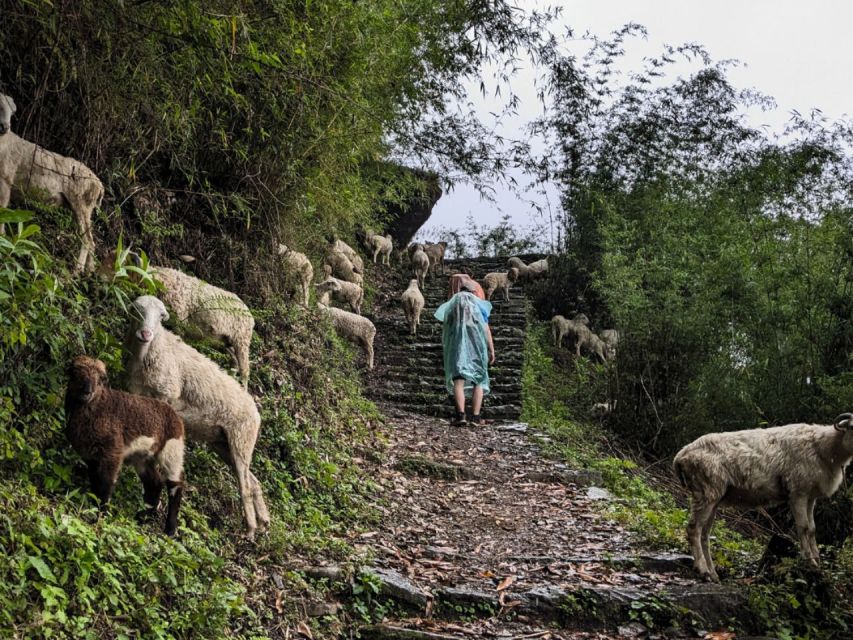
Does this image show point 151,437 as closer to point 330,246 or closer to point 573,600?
point 573,600

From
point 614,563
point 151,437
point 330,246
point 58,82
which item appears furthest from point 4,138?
point 330,246

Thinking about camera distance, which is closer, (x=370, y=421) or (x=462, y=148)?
(x=370, y=421)

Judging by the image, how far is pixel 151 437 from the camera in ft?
13.6

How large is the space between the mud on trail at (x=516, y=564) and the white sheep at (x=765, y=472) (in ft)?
1.68

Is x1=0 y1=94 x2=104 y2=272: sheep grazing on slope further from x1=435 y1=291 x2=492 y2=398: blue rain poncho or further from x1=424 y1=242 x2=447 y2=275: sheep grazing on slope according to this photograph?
x1=424 y1=242 x2=447 y2=275: sheep grazing on slope

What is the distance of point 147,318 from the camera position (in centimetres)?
441

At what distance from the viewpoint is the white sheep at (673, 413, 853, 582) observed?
586 centimetres

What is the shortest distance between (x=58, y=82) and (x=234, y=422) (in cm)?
267

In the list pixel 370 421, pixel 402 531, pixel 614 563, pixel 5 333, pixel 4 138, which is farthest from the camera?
pixel 370 421

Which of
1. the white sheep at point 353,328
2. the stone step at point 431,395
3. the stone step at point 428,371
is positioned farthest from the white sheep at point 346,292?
the stone step at point 431,395

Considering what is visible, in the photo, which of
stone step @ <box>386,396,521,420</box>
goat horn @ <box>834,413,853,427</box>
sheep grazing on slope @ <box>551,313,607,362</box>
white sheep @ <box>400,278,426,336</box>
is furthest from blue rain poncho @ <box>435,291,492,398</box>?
sheep grazing on slope @ <box>551,313,607,362</box>

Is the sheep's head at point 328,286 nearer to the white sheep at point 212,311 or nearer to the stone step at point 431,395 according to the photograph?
the stone step at point 431,395

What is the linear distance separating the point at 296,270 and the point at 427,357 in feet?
17.3

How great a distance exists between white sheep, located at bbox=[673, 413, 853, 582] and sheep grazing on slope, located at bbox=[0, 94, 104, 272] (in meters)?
4.81
